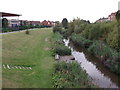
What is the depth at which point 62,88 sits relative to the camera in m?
8.65

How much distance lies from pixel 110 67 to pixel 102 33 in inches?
464

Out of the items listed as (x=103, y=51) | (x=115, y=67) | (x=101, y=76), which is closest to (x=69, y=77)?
(x=101, y=76)

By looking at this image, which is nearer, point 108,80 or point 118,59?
point 108,80

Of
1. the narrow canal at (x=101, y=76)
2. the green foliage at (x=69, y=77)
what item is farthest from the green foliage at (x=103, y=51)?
the green foliage at (x=69, y=77)

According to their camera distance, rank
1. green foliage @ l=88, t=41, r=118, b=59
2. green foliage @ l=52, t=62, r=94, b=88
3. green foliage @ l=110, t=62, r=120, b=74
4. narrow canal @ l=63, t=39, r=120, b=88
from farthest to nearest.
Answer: green foliage @ l=88, t=41, r=118, b=59, green foliage @ l=110, t=62, r=120, b=74, narrow canal @ l=63, t=39, r=120, b=88, green foliage @ l=52, t=62, r=94, b=88

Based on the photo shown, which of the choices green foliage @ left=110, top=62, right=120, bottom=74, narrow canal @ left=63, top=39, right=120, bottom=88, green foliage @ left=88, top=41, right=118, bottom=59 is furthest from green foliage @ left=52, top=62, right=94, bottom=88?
green foliage @ left=88, top=41, right=118, bottom=59

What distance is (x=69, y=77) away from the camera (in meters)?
9.94

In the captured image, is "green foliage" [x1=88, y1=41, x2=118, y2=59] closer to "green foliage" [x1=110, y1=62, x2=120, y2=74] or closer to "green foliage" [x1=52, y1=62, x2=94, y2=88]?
"green foliage" [x1=110, y1=62, x2=120, y2=74]

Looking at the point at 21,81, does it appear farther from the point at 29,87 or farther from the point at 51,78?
the point at 51,78

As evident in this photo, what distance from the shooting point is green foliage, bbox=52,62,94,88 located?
29.2ft

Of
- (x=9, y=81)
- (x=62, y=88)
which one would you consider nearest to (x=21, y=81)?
(x=9, y=81)

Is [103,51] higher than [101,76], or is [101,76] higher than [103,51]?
[103,51]

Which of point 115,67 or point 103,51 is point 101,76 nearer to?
point 115,67

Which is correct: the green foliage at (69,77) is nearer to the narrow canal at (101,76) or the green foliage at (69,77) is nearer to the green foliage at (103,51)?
the narrow canal at (101,76)
